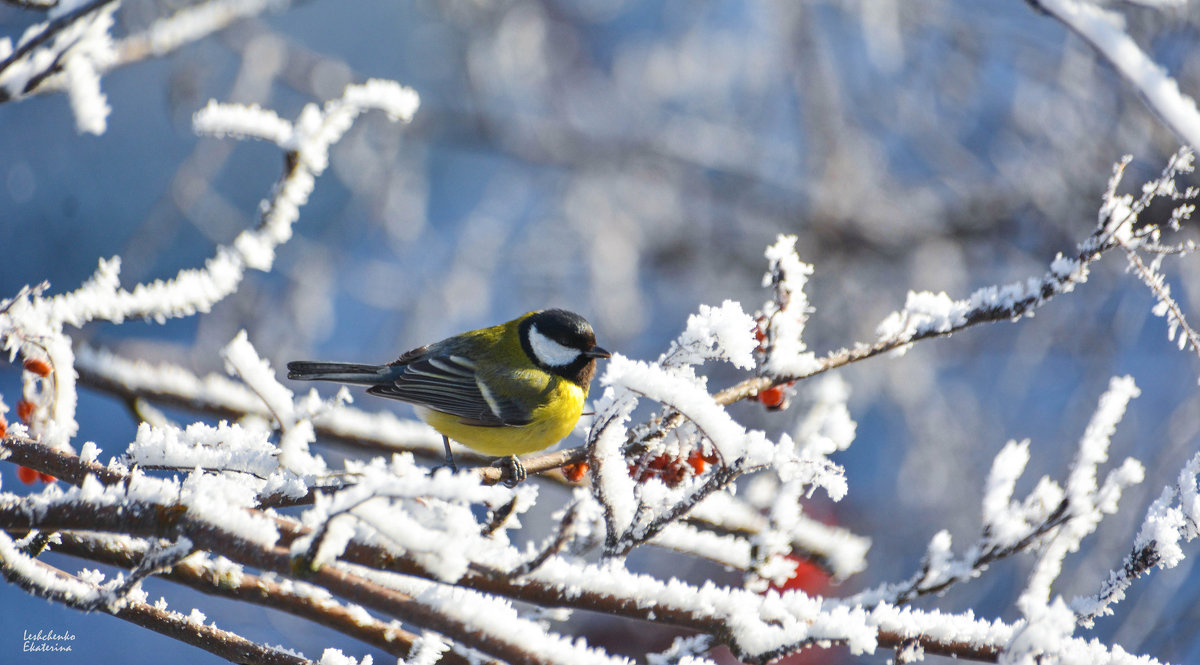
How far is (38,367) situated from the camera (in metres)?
1.51

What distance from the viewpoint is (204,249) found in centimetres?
619

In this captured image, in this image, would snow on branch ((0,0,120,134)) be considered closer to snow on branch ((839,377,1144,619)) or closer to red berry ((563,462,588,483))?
red berry ((563,462,588,483))

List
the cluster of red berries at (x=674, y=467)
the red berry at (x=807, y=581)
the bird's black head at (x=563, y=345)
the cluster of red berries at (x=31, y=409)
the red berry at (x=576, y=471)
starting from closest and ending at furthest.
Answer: the cluster of red berries at (x=31, y=409) → the cluster of red berries at (x=674, y=467) → the red berry at (x=576, y=471) → the bird's black head at (x=563, y=345) → the red berry at (x=807, y=581)

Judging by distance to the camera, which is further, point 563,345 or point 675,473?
point 563,345

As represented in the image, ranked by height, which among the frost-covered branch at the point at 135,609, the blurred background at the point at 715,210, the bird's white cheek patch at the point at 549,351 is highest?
the blurred background at the point at 715,210

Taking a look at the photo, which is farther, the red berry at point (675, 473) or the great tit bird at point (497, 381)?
the great tit bird at point (497, 381)

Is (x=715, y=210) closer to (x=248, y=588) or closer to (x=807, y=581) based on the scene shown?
(x=807, y=581)

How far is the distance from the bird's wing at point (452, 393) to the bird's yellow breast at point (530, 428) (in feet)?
0.09

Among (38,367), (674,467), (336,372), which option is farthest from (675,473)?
(336,372)

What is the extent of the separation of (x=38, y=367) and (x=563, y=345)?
1.46 m

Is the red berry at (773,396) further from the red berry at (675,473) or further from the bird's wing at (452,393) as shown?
the bird's wing at (452,393)

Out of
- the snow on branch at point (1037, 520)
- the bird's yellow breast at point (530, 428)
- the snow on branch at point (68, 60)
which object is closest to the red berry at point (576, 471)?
the bird's yellow breast at point (530, 428)

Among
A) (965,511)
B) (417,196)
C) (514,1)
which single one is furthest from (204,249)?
(965,511)

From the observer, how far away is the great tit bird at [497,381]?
2.47m
